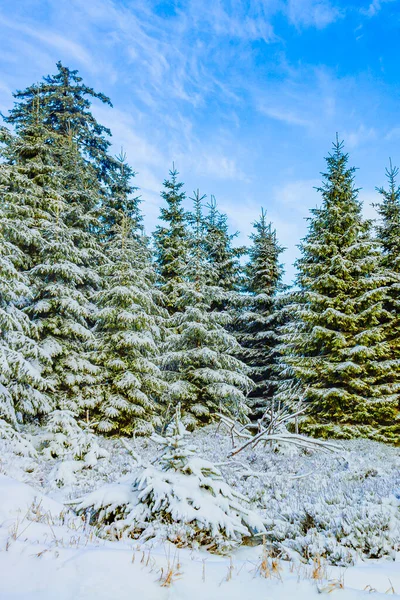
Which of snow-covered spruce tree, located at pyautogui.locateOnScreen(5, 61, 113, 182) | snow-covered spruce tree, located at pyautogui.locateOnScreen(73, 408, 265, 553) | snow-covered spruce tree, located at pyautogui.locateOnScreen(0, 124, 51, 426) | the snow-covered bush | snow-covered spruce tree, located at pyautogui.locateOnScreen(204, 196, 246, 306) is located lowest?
the snow-covered bush

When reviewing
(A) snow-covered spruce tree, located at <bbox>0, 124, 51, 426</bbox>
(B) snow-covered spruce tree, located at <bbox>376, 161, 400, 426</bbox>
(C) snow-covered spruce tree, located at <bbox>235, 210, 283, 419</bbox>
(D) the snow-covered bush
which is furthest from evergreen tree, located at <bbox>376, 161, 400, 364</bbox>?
(A) snow-covered spruce tree, located at <bbox>0, 124, 51, 426</bbox>

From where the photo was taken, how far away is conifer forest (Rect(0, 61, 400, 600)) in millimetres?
2406

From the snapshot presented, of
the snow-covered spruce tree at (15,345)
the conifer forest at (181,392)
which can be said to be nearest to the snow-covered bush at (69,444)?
the conifer forest at (181,392)

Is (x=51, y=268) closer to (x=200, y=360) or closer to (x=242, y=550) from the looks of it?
(x=200, y=360)

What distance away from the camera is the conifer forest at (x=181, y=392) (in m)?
2.41

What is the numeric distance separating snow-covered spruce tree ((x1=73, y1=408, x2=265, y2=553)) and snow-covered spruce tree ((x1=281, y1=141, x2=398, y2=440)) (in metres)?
8.30

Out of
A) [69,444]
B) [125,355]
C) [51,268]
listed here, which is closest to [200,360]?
[125,355]

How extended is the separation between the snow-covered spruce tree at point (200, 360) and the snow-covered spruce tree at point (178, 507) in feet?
28.4

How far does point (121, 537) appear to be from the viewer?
9.97 ft

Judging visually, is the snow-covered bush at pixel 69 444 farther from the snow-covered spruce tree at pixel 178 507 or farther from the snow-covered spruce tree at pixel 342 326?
the snow-covered spruce tree at pixel 342 326

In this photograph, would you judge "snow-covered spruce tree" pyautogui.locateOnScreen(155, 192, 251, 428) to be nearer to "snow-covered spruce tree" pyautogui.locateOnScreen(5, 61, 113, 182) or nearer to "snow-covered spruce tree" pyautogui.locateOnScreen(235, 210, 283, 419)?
"snow-covered spruce tree" pyautogui.locateOnScreen(235, 210, 283, 419)

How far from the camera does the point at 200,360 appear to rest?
1396 centimetres

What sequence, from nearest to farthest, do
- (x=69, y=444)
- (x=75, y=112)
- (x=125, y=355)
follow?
(x=69, y=444) → (x=125, y=355) → (x=75, y=112)

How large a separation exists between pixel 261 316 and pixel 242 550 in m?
15.1
